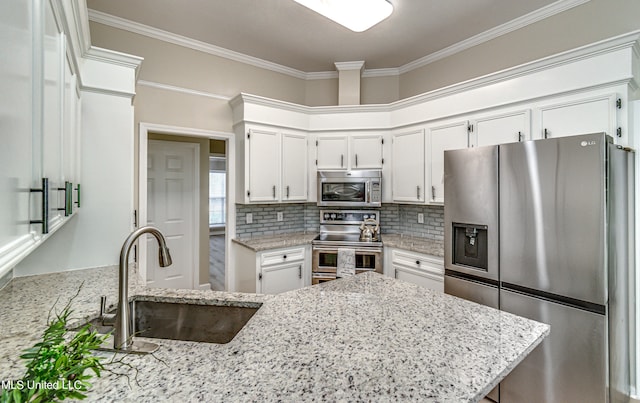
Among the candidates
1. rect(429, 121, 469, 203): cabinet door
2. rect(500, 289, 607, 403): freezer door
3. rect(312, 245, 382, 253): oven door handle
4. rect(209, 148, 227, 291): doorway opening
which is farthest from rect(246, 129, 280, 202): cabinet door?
rect(209, 148, 227, 291): doorway opening

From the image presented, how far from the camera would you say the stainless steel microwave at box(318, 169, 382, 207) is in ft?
11.6

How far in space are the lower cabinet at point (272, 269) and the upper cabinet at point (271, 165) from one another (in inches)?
24.1

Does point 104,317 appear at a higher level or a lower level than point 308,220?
lower

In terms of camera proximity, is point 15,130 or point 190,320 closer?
point 15,130

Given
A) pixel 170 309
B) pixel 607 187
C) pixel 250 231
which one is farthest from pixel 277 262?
pixel 607 187

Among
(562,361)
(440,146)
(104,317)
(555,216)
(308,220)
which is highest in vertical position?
(440,146)

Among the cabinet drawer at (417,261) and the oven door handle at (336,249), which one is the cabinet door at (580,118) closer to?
the cabinet drawer at (417,261)

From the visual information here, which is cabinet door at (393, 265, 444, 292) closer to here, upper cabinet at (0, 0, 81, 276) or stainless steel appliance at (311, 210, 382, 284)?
stainless steel appliance at (311, 210, 382, 284)

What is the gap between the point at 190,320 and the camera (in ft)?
5.00

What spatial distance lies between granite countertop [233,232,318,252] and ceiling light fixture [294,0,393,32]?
211 cm

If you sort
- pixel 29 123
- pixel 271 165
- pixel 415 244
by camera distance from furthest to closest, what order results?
pixel 271 165
pixel 415 244
pixel 29 123

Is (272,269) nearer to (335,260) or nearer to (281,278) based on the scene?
(281,278)

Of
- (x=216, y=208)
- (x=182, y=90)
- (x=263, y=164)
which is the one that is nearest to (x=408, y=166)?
(x=263, y=164)

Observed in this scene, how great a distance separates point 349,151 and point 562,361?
263 centimetres
